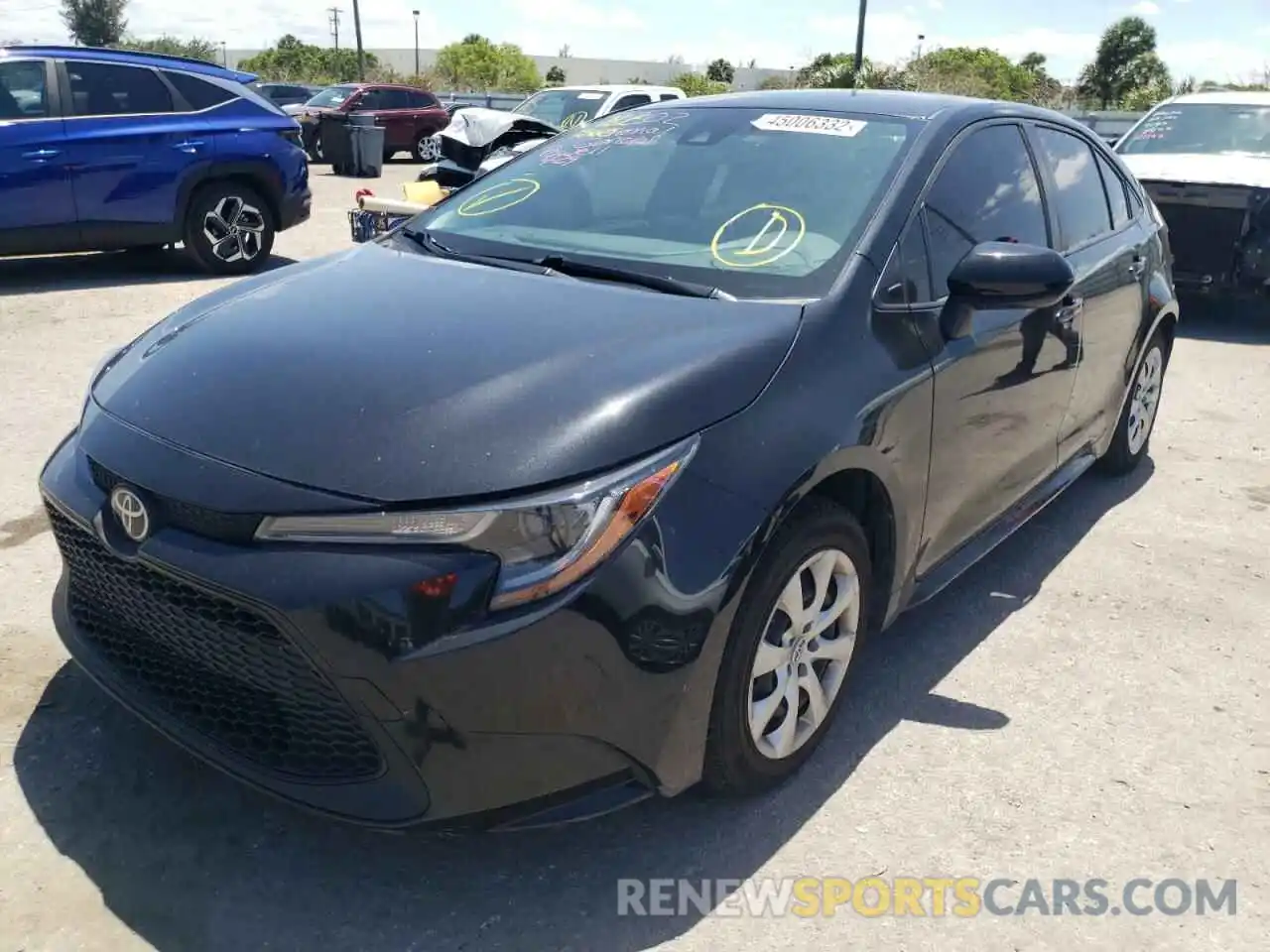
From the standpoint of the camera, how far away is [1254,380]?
7.19 metres

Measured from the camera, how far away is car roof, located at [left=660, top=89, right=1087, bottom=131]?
3496 mm

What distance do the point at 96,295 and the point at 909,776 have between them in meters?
7.23

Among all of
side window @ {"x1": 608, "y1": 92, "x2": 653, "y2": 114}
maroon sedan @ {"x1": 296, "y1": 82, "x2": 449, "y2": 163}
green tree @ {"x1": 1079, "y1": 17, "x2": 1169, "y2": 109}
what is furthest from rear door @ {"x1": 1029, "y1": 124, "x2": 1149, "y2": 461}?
green tree @ {"x1": 1079, "y1": 17, "x2": 1169, "y2": 109}

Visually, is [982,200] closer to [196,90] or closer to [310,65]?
[196,90]

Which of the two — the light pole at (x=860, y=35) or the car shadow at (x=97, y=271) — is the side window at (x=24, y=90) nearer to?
the car shadow at (x=97, y=271)

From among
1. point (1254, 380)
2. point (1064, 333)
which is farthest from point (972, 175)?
point (1254, 380)

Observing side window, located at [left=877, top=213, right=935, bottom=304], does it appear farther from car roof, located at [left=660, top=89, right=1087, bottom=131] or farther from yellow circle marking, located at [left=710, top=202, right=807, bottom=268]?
car roof, located at [left=660, top=89, right=1087, bottom=131]

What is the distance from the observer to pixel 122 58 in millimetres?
8688

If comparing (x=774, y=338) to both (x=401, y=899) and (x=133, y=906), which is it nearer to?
(x=401, y=899)

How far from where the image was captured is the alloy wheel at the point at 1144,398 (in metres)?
4.96

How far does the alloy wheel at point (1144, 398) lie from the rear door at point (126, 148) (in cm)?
697

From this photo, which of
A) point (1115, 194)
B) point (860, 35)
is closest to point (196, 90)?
point (1115, 194)

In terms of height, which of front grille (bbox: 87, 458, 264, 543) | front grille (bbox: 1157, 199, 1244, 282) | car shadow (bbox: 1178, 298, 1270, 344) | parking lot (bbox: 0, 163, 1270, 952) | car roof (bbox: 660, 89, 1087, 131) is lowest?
car shadow (bbox: 1178, 298, 1270, 344)

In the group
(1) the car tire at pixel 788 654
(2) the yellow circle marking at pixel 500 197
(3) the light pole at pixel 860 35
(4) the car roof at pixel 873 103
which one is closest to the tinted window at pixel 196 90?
(2) the yellow circle marking at pixel 500 197
